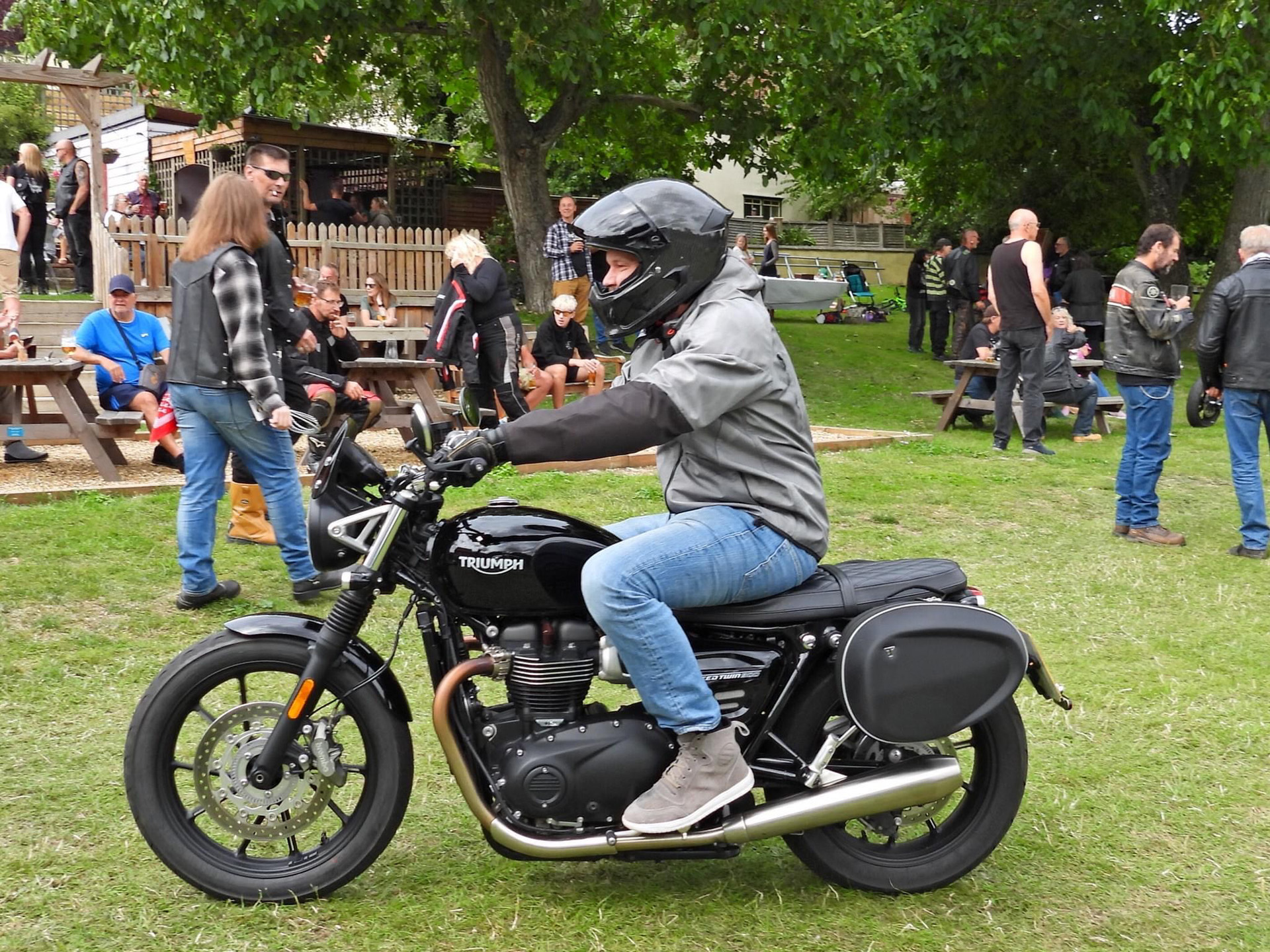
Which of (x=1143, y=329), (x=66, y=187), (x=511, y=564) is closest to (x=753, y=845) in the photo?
(x=511, y=564)

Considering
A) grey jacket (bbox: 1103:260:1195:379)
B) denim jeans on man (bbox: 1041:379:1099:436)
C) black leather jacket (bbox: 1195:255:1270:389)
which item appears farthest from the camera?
denim jeans on man (bbox: 1041:379:1099:436)

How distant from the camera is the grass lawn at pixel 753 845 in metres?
3.59

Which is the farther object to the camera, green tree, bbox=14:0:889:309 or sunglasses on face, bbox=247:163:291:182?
green tree, bbox=14:0:889:309

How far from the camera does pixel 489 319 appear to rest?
11.7 m

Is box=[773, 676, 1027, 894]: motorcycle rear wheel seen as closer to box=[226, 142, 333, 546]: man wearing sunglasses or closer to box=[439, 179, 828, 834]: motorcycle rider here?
box=[439, 179, 828, 834]: motorcycle rider

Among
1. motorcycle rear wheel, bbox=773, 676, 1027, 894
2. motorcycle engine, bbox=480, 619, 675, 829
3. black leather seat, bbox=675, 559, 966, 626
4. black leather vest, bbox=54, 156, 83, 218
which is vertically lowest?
motorcycle rear wheel, bbox=773, 676, 1027, 894

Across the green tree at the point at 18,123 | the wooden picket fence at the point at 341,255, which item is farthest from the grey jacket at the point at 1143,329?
the green tree at the point at 18,123

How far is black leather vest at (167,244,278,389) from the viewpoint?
250 inches

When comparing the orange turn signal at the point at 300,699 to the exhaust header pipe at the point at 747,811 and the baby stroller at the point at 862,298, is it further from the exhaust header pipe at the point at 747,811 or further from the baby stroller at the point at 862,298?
the baby stroller at the point at 862,298

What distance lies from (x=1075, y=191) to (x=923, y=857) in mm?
26691

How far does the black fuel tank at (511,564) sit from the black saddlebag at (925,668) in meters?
0.76

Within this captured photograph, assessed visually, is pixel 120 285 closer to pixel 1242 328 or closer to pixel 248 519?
pixel 248 519

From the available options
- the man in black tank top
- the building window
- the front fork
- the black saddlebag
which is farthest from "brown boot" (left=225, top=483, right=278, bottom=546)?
the building window

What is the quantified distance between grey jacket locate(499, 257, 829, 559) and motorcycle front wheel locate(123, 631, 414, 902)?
96 cm
